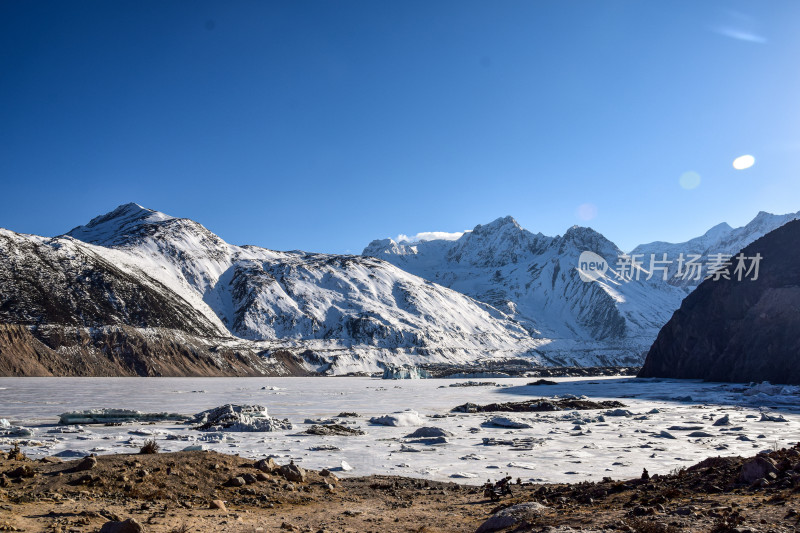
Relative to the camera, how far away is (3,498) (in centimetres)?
1275

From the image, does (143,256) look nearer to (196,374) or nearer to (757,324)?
(196,374)

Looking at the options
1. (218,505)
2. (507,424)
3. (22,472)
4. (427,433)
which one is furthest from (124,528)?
(507,424)

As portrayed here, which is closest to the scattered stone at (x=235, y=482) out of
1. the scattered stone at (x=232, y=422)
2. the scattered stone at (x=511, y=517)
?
the scattered stone at (x=511, y=517)

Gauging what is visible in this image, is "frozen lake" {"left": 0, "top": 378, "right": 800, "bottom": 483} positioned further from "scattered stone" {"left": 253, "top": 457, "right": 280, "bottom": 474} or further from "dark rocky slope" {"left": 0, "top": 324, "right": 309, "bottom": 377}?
"dark rocky slope" {"left": 0, "top": 324, "right": 309, "bottom": 377}

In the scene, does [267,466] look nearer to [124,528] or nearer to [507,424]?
[124,528]

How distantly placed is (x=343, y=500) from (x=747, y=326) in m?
96.2

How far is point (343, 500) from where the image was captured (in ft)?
48.8

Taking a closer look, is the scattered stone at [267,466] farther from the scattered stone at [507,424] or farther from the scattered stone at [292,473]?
the scattered stone at [507,424]

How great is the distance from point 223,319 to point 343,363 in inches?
1948

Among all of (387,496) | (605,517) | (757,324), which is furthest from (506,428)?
(757,324)

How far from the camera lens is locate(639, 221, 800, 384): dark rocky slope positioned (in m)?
82.2

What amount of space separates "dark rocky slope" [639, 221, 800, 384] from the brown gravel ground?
81437mm

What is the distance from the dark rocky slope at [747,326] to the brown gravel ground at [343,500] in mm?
81437

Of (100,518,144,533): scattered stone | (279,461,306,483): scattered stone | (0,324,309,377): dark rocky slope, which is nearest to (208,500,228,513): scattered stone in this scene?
(279,461,306,483): scattered stone
